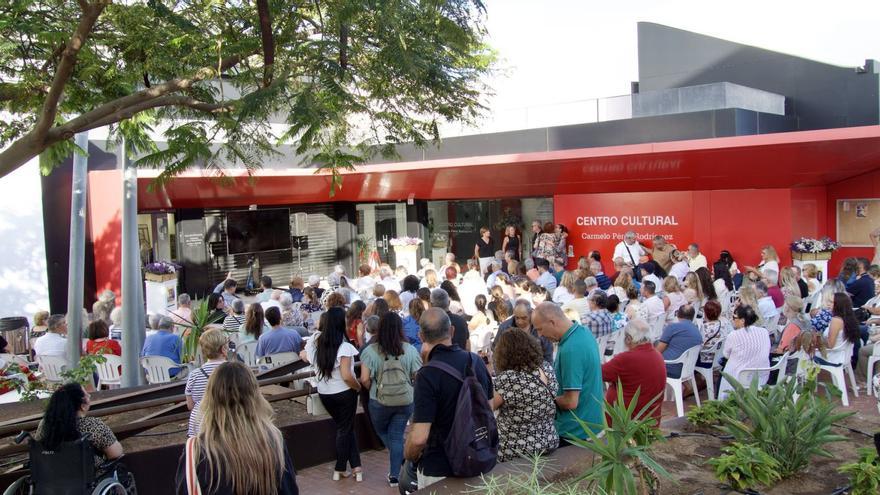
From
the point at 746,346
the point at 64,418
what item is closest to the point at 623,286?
the point at 746,346

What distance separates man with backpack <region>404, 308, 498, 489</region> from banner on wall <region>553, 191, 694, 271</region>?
41.9 feet

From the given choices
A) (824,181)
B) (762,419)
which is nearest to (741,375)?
(762,419)

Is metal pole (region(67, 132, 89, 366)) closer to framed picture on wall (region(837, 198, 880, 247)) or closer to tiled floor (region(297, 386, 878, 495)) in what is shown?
tiled floor (region(297, 386, 878, 495))

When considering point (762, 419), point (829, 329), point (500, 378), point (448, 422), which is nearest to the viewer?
point (448, 422)

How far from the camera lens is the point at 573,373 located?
4797 mm

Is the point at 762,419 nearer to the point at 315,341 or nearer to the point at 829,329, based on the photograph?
the point at 315,341

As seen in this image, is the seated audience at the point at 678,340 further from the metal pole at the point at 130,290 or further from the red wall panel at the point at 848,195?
the red wall panel at the point at 848,195

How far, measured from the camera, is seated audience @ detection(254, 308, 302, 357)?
833 cm

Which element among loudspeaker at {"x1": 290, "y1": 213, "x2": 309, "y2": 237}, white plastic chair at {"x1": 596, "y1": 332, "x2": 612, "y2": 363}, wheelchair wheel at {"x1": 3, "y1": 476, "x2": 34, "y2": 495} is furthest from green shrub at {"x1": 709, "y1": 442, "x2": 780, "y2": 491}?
loudspeaker at {"x1": 290, "y1": 213, "x2": 309, "y2": 237}

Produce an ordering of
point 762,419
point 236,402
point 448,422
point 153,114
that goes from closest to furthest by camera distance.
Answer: point 236,402 → point 448,422 → point 762,419 → point 153,114

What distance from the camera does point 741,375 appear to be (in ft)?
25.6

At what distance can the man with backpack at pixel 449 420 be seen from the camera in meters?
4.07

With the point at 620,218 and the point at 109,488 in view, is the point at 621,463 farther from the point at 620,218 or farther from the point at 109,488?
the point at 620,218

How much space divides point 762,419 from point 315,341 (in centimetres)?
361
